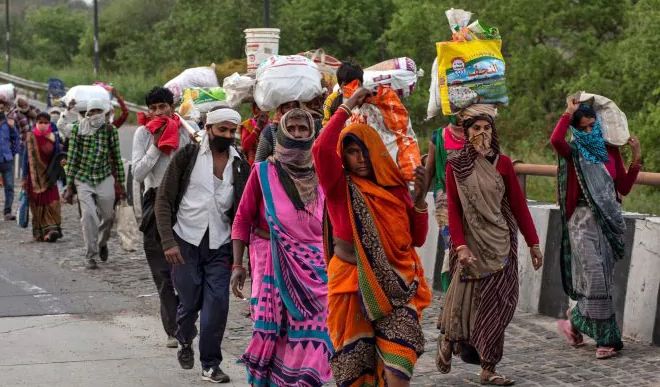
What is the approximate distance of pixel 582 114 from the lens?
8.47m

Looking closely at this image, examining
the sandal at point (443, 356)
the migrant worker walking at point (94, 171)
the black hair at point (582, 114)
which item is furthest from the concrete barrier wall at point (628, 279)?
the migrant worker walking at point (94, 171)

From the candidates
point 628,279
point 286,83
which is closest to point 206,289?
point 286,83

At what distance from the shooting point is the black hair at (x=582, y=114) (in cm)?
846

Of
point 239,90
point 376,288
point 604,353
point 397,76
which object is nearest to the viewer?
point 376,288

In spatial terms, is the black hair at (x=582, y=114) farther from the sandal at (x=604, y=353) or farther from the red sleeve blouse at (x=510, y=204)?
the sandal at (x=604, y=353)

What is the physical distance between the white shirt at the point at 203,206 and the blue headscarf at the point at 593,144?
2437 millimetres

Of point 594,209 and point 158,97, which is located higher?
point 158,97

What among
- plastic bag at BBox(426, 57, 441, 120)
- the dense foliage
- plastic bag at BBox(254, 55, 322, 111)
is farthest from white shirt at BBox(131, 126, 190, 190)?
the dense foliage

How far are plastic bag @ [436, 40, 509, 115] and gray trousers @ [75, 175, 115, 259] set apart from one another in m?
5.97

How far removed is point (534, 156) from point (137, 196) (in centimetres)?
829

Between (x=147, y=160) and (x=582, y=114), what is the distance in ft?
10.5

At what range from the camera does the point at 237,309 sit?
10.8 metres

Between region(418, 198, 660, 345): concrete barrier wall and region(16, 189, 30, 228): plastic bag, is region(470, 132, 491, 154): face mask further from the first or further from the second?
region(16, 189, 30, 228): plastic bag

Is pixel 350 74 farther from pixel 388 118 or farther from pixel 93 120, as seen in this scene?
pixel 93 120
